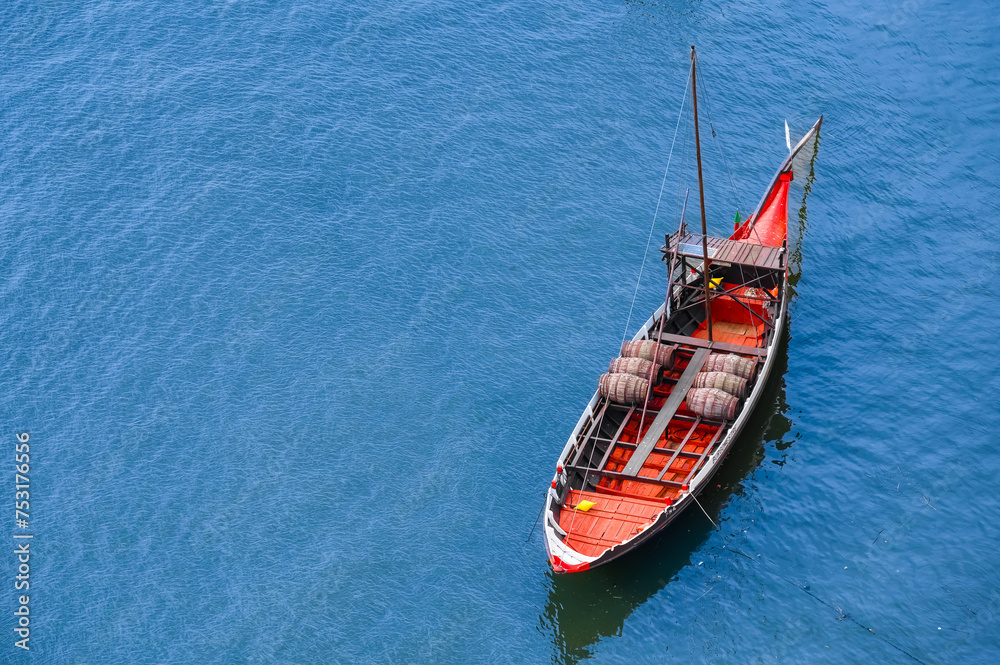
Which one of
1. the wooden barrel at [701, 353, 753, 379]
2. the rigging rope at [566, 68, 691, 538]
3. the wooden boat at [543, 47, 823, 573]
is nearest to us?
the wooden boat at [543, 47, 823, 573]

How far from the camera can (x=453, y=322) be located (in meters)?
60.0

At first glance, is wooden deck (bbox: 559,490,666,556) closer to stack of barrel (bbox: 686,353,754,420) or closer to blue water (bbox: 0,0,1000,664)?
blue water (bbox: 0,0,1000,664)

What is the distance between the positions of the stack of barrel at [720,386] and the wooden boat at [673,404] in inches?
2.0

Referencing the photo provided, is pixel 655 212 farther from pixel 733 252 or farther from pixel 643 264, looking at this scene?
pixel 733 252

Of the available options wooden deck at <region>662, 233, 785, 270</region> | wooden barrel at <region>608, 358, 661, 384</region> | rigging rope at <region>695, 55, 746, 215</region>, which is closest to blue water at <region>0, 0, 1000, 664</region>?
rigging rope at <region>695, 55, 746, 215</region>

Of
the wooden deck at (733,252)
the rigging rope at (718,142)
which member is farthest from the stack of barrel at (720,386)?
the rigging rope at (718,142)

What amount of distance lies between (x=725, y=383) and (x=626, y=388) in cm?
471

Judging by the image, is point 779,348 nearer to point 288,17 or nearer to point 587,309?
point 587,309

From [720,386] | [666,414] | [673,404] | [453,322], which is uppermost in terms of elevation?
[720,386]

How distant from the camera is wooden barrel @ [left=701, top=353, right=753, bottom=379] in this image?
49.5 metres

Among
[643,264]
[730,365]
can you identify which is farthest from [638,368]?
[643,264]

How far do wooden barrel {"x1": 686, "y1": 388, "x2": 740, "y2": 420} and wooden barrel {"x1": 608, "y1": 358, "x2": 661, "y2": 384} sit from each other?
2.24 m

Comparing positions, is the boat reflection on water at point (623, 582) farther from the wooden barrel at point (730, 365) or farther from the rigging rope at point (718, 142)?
the rigging rope at point (718, 142)

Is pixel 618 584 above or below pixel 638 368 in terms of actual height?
below
